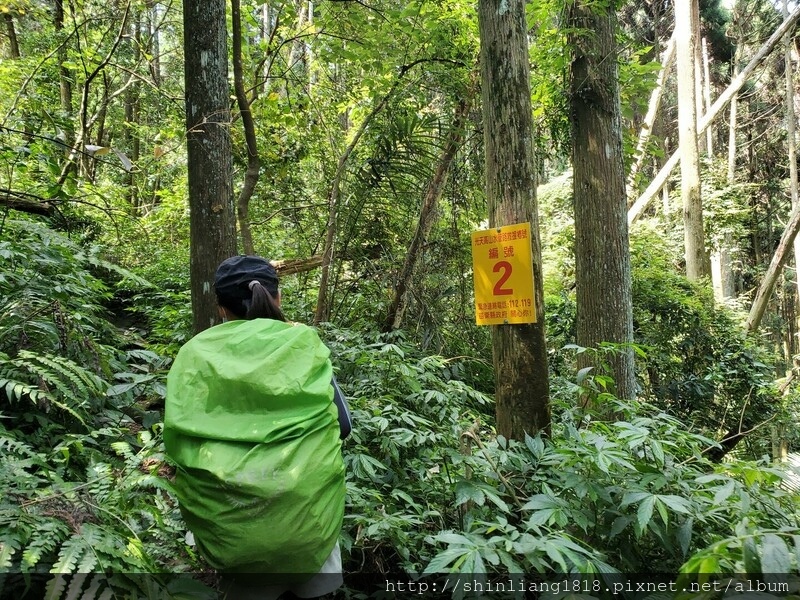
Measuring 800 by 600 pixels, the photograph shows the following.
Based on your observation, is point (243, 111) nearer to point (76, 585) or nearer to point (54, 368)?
point (54, 368)

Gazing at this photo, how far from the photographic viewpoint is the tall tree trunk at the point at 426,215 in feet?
16.2

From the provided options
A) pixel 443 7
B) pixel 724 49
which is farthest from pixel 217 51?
pixel 724 49

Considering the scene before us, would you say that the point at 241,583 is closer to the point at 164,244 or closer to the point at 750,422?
the point at 750,422

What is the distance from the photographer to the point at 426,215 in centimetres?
502

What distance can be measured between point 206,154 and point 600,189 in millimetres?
3507

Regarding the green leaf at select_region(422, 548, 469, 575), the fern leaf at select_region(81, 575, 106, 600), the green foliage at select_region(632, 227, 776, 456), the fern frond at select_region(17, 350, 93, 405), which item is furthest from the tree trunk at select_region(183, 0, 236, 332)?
the green foliage at select_region(632, 227, 776, 456)

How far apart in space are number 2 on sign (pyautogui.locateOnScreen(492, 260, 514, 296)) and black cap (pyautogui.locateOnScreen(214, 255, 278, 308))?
1.16m

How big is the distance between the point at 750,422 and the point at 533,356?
591 centimetres

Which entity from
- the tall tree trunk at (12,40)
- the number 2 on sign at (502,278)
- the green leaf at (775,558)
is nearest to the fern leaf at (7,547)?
the green leaf at (775,558)

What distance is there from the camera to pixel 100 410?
3154 mm

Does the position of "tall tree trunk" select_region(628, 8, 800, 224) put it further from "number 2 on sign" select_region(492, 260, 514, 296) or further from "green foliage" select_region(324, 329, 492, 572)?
"number 2 on sign" select_region(492, 260, 514, 296)

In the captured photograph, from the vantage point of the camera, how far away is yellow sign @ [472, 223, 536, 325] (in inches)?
97.2

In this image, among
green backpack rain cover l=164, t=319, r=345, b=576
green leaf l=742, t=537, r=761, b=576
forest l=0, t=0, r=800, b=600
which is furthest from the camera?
forest l=0, t=0, r=800, b=600

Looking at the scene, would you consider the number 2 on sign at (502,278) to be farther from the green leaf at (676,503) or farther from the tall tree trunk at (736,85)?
the tall tree trunk at (736,85)
